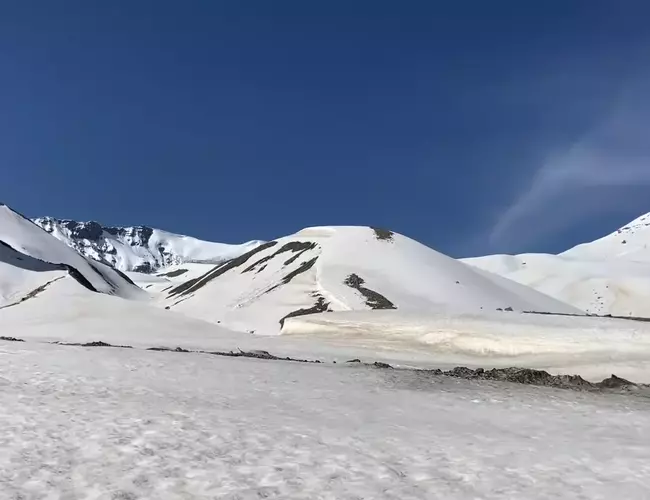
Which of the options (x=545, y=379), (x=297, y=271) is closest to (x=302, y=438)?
(x=545, y=379)

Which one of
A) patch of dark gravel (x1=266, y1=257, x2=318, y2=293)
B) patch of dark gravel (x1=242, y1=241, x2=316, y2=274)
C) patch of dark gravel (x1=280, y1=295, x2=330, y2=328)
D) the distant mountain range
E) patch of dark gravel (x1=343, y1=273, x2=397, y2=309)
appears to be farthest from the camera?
patch of dark gravel (x1=242, y1=241, x2=316, y2=274)

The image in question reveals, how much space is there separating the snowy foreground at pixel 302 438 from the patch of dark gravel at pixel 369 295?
6383 cm

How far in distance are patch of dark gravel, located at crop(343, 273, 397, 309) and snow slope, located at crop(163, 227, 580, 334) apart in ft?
0.44

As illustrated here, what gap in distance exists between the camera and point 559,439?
12.1m

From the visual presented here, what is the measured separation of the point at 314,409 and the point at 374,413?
1.36 metres

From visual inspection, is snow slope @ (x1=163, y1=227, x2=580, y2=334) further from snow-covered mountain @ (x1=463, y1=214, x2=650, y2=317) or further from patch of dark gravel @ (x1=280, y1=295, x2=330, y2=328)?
snow-covered mountain @ (x1=463, y1=214, x2=650, y2=317)

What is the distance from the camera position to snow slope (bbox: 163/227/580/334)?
88.2m

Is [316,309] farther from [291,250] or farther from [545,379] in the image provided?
[545,379]

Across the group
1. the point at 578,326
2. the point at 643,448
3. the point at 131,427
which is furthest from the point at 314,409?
the point at 578,326

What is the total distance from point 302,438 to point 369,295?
258 feet

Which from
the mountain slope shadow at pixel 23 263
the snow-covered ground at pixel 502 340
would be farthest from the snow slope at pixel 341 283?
the snow-covered ground at pixel 502 340

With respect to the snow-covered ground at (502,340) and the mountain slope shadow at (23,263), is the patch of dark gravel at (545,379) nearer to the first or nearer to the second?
the snow-covered ground at (502,340)

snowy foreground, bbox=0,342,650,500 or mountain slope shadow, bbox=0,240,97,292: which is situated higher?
mountain slope shadow, bbox=0,240,97,292

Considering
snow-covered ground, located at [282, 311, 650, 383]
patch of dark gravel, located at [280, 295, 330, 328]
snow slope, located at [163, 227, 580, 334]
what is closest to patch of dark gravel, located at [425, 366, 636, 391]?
snow-covered ground, located at [282, 311, 650, 383]
